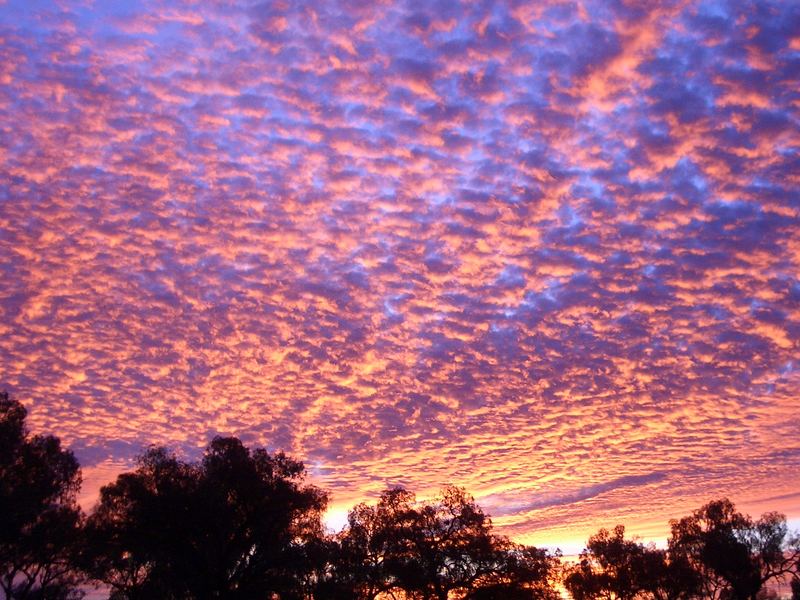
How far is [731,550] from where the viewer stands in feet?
187

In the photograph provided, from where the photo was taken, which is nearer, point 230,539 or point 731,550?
point 230,539

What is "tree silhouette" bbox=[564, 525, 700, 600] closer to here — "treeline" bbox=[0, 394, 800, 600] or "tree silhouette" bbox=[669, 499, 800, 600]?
"tree silhouette" bbox=[669, 499, 800, 600]

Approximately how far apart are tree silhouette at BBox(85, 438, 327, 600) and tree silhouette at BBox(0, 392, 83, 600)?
6.97 ft

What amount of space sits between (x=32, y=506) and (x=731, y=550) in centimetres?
5325

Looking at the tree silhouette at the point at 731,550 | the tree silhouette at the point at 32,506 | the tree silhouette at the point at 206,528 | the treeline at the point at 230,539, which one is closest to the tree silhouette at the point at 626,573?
the tree silhouette at the point at 731,550

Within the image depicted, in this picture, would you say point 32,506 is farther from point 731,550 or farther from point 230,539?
point 731,550

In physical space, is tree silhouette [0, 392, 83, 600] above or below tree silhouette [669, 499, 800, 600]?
above

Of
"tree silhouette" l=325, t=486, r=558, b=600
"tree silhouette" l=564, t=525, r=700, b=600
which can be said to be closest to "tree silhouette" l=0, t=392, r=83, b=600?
"tree silhouette" l=325, t=486, r=558, b=600

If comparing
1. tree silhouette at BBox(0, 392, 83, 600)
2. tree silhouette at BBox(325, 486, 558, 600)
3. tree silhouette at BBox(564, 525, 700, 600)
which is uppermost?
tree silhouette at BBox(0, 392, 83, 600)

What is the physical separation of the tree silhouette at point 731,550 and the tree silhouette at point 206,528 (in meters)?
37.5

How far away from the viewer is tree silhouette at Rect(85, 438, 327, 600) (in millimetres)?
35406

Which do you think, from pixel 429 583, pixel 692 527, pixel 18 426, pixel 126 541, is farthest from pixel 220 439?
pixel 692 527

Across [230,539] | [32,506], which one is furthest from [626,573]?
[32,506]

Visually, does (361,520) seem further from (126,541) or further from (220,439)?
(126,541)
